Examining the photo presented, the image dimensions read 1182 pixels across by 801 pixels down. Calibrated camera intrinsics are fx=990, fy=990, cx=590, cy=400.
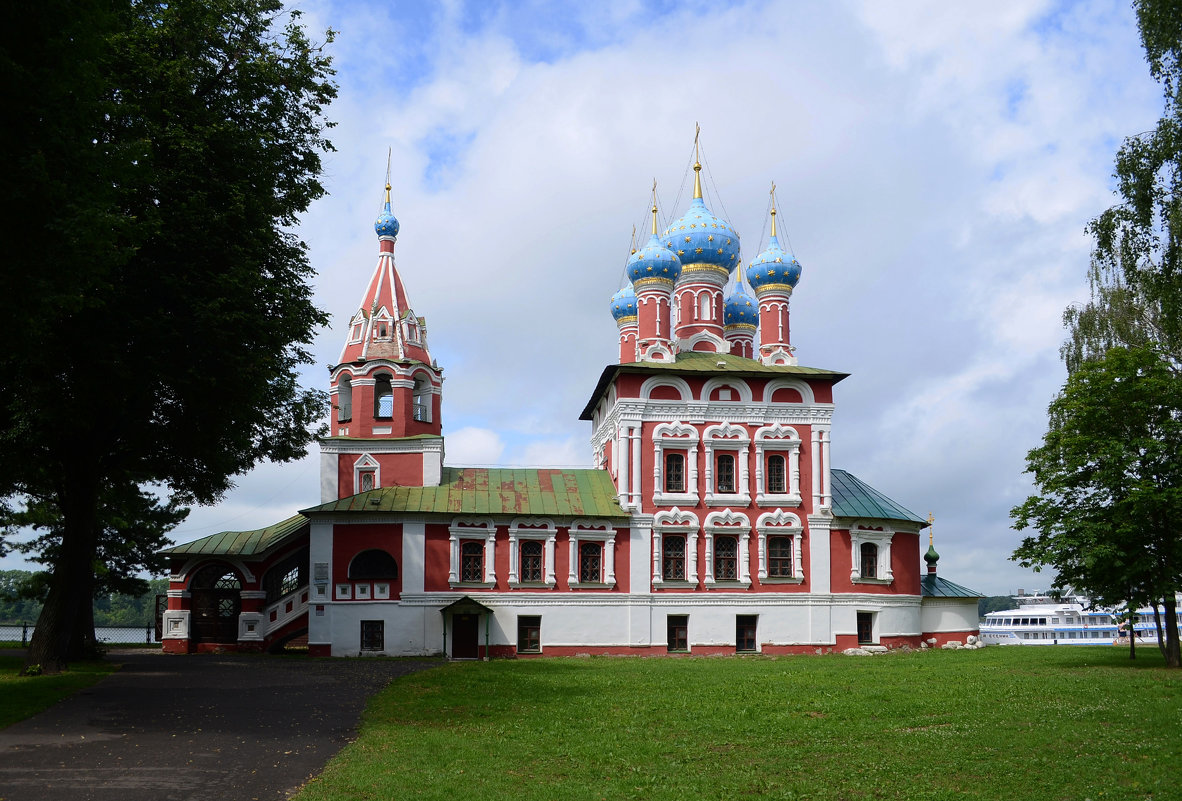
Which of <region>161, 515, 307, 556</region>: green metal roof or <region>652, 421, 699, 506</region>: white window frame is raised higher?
<region>652, 421, 699, 506</region>: white window frame

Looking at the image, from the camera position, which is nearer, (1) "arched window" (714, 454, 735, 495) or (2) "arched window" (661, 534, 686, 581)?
(2) "arched window" (661, 534, 686, 581)

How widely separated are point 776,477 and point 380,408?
14.5 m

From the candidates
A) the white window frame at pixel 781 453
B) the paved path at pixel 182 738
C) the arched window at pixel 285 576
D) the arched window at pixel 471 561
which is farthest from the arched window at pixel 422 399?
the paved path at pixel 182 738

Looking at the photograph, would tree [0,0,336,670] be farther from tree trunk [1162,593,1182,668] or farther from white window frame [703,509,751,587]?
tree trunk [1162,593,1182,668]

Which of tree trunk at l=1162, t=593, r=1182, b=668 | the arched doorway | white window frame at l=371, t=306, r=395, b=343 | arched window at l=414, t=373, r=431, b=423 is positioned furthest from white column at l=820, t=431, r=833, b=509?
the arched doorway

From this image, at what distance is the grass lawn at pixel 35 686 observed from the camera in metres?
16.0

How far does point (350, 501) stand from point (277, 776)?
2175 centimetres

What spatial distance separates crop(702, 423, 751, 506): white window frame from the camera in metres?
34.3

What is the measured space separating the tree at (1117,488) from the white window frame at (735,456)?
11.5m

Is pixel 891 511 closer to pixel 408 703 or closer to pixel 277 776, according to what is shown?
pixel 408 703

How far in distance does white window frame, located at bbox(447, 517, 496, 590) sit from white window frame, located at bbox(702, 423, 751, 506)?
24.8 ft

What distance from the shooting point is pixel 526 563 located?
3350 cm

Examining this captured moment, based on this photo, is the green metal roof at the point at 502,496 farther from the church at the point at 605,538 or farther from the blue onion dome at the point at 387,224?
the blue onion dome at the point at 387,224

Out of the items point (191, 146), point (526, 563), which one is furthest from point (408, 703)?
point (526, 563)
